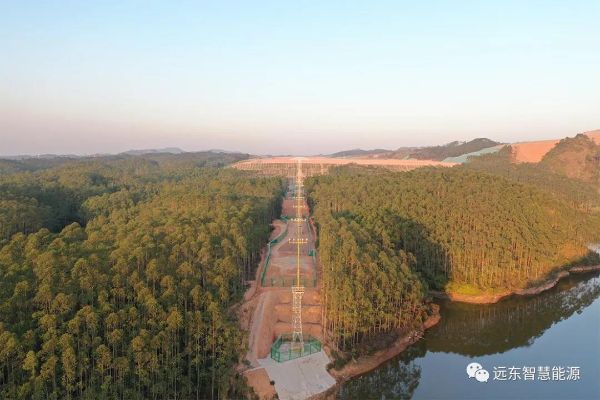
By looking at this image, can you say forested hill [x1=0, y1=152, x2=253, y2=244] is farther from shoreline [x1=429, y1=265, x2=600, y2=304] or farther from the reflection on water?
shoreline [x1=429, y1=265, x2=600, y2=304]

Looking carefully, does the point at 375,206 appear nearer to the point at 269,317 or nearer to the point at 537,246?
the point at 537,246

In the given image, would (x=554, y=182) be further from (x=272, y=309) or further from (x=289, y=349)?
(x=289, y=349)

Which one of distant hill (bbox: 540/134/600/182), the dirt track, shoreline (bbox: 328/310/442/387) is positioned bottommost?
shoreline (bbox: 328/310/442/387)

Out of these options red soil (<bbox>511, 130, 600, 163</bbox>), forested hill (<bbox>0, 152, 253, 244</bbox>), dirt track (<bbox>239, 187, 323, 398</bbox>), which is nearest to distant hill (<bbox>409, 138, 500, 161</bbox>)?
red soil (<bbox>511, 130, 600, 163</bbox>)

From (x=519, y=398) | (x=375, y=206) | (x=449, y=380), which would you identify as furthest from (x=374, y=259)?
(x=375, y=206)

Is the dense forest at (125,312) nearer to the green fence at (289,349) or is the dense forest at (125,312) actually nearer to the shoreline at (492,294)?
the green fence at (289,349)
